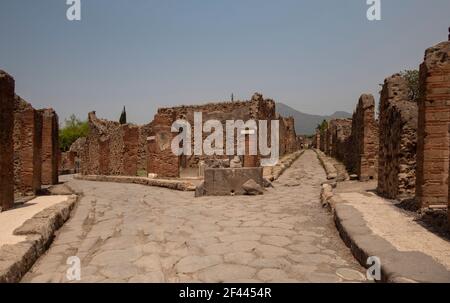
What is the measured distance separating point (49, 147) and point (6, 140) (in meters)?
5.77

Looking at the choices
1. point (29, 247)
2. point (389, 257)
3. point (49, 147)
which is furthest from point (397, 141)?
point (49, 147)

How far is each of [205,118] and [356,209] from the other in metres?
14.1

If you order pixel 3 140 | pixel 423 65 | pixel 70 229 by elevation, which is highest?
pixel 423 65

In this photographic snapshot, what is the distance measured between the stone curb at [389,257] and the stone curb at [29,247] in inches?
124

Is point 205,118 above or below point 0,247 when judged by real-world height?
above

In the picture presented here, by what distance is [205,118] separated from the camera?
18438 mm

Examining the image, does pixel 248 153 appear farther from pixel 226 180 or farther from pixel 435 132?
pixel 435 132

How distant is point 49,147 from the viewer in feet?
37.3

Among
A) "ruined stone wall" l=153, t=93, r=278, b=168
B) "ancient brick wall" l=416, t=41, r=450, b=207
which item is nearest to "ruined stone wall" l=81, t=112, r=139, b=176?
"ruined stone wall" l=153, t=93, r=278, b=168

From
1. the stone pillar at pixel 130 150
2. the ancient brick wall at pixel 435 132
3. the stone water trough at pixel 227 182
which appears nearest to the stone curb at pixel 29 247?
the stone water trough at pixel 227 182

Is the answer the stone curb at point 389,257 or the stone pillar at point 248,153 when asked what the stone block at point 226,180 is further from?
the stone pillar at point 248,153

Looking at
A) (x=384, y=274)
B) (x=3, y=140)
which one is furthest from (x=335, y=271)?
(x=3, y=140)

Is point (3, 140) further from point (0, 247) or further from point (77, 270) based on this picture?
point (77, 270)
